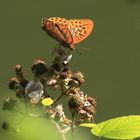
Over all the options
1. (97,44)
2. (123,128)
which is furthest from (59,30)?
(97,44)

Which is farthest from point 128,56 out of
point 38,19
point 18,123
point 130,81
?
point 18,123

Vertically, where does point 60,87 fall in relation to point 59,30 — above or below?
below

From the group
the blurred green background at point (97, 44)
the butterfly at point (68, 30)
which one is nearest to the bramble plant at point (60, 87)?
the butterfly at point (68, 30)

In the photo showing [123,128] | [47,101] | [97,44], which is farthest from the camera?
[97,44]

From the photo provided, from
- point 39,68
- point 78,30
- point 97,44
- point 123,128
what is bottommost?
point 97,44

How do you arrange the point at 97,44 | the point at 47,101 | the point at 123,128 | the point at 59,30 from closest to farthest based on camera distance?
the point at 123,128 < the point at 47,101 < the point at 59,30 < the point at 97,44

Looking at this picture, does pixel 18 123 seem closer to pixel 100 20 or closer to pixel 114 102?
pixel 114 102

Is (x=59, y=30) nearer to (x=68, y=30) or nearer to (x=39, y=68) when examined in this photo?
(x=68, y=30)
